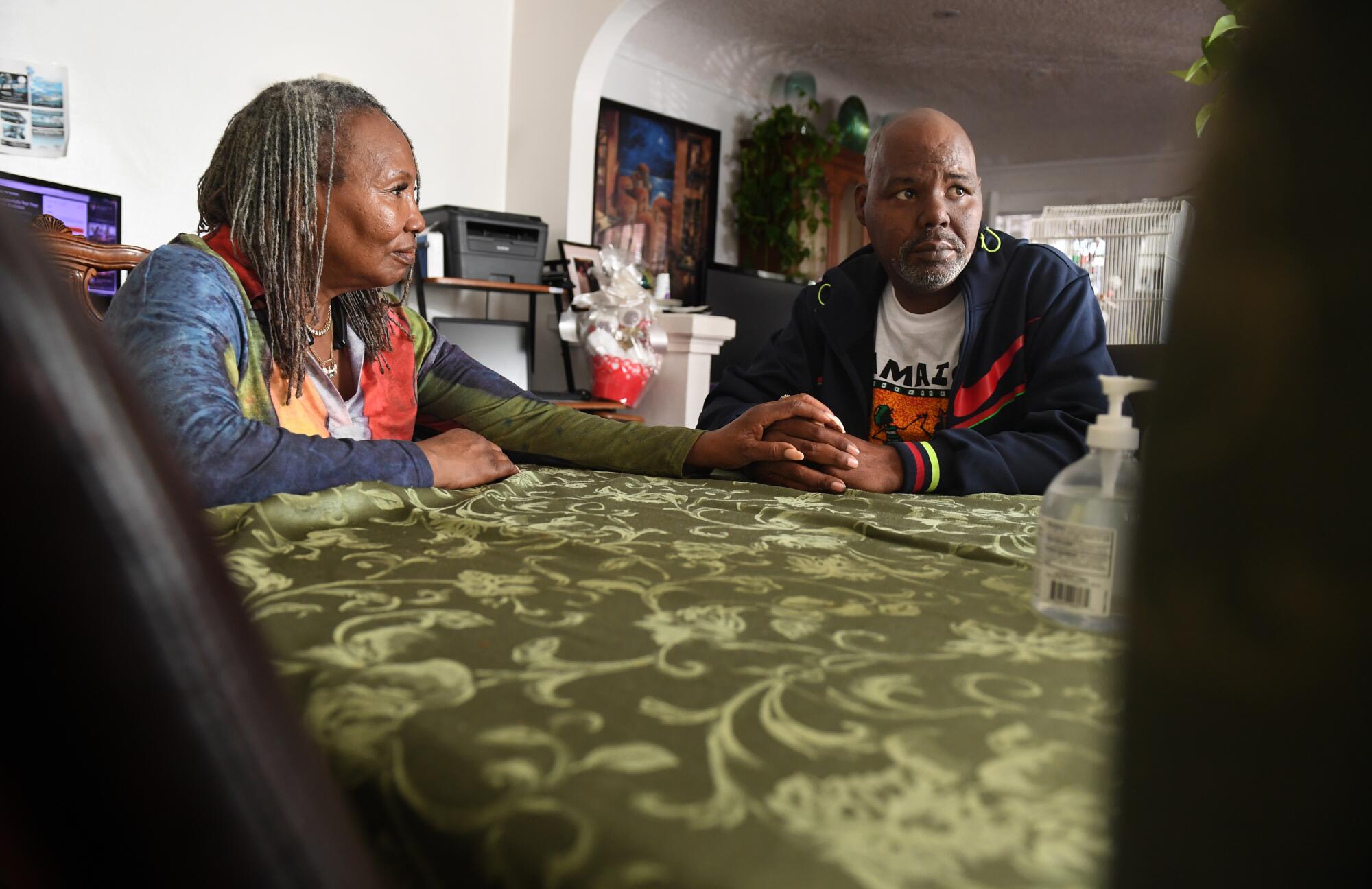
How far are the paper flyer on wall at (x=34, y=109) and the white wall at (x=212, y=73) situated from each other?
3 cm

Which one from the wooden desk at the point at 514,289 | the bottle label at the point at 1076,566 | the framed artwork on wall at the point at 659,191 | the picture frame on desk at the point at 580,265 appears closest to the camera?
the bottle label at the point at 1076,566

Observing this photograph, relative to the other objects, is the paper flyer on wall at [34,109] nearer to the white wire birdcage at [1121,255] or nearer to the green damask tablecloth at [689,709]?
the green damask tablecloth at [689,709]

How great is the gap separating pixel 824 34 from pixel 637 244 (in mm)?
1796

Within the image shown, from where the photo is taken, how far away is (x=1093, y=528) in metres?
0.60

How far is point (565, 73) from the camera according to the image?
4238 millimetres

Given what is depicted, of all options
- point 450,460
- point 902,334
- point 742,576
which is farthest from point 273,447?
point 902,334

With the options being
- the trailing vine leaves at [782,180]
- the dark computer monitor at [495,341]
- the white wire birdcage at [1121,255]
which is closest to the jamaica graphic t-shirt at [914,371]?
the dark computer monitor at [495,341]

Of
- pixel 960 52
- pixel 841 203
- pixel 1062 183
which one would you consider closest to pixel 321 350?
pixel 960 52

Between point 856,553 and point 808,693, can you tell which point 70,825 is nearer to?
point 808,693

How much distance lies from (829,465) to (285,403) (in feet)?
2.47

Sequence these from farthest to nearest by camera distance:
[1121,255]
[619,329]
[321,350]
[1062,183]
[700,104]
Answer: [1062,183] → [700,104] → [1121,255] → [619,329] → [321,350]

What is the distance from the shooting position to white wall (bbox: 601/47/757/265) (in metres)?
5.52

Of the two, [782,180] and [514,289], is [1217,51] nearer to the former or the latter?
[514,289]

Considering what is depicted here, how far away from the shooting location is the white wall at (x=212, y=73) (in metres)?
3.11
